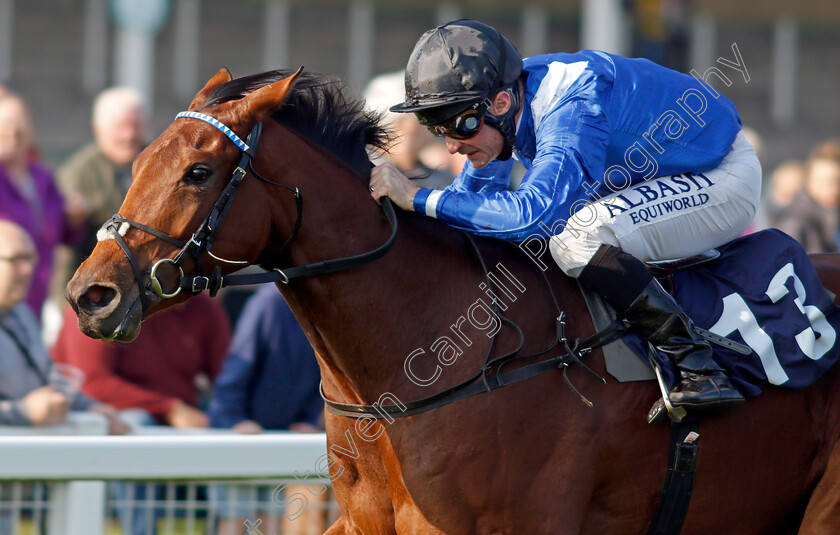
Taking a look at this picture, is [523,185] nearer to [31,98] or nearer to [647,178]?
[647,178]

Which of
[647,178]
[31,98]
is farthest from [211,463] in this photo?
[31,98]

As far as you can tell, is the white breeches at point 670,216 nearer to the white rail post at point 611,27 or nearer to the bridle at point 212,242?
the bridle at point 212,242

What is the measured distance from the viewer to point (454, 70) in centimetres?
297

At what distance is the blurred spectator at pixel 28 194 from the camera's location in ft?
18.7

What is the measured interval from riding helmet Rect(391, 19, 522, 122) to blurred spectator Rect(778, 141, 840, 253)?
3.67 metres

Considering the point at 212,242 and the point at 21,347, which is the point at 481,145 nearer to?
the point at 212,242

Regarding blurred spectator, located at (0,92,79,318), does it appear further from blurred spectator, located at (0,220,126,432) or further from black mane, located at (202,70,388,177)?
black mane, located at (202,70,388,177)

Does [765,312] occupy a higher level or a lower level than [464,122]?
lower

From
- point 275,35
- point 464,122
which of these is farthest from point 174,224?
point 275,35

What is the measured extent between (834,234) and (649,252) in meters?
3.84

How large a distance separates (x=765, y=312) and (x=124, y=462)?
2133 mm

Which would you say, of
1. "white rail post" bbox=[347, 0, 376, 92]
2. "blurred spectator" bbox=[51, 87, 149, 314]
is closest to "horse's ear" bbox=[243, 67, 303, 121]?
"blurred spectator" bbox=[51, 87, 149, 314]

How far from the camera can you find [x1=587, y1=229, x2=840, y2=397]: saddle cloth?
10.0ft

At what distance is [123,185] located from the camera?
5840mm
